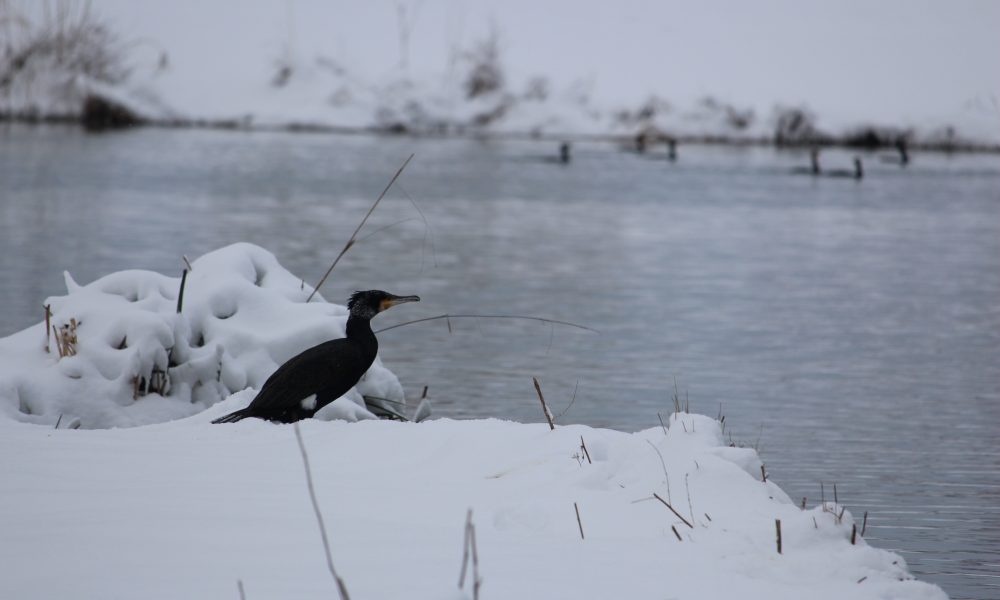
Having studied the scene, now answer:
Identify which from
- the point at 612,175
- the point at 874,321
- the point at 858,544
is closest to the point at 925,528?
the point at 858,544

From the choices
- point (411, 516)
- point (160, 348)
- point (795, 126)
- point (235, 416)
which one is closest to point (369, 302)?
point (235, 416)

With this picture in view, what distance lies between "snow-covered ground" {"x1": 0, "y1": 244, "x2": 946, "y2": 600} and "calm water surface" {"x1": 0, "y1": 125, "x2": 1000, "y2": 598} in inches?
45.5

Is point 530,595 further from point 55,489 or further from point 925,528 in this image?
point 925,528

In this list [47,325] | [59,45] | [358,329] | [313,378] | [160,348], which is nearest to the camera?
[313,378]

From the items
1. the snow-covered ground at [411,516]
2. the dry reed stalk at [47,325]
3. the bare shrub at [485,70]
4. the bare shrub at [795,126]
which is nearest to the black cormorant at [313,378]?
the snow-covered ground at [411,516]

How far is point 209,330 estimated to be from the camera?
8.23m

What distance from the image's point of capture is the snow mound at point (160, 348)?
7.42 m

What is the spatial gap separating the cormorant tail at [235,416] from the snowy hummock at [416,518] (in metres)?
0.39

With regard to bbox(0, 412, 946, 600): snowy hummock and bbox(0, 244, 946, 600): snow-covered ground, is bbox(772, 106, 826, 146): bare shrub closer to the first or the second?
bbox(0, 244, 946, 600): snow-covered ground

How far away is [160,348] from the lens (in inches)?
304

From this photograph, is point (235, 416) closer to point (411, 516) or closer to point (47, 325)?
point (47, 325)

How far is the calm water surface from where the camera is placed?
8008 mm

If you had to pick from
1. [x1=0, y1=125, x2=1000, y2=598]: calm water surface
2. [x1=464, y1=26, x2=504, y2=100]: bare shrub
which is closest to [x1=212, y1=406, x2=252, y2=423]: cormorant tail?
[x1=0, y1=125, x2=1000, y2=598]: calm water surface

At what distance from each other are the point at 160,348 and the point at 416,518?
11.5ft
